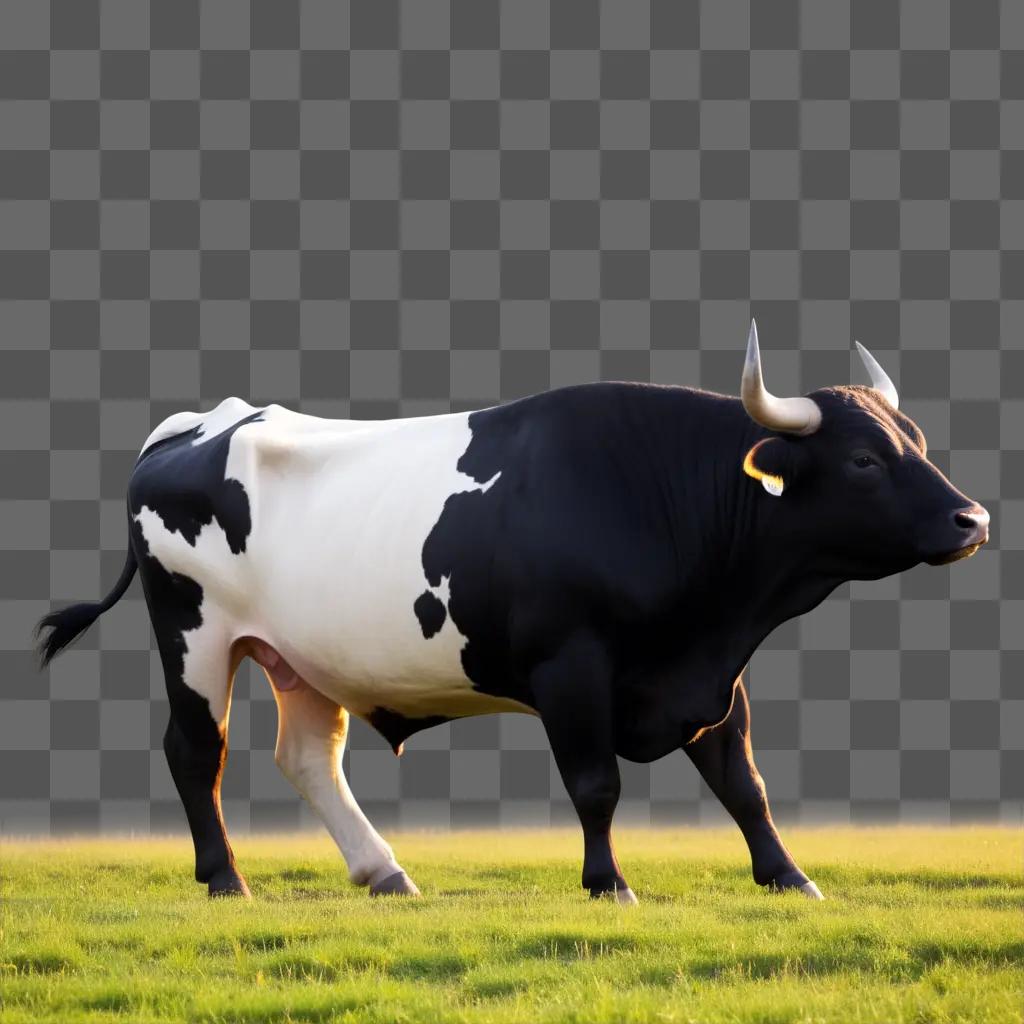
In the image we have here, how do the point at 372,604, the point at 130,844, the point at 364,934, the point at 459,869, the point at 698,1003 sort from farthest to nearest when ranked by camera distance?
the point at 130,844, the point at 459,869, the point at 372,604, the point at 364,934, the point at 698,1003

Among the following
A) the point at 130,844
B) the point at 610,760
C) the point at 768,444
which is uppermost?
the point at 768,444

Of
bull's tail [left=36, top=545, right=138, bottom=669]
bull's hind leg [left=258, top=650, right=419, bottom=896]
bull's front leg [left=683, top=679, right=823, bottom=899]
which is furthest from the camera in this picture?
bull's tail [left=36, top=545, right=138, bottom=669]

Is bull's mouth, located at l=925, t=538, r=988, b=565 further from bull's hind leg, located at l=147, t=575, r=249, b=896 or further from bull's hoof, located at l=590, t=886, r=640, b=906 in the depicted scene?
bull's hind leg, located at l=147, t=575, r=249, b=896

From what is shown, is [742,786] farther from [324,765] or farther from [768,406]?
[324,765]

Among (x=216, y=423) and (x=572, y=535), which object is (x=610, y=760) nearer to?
(x=572, y=535)

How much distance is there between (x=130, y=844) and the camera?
1504 centimetres

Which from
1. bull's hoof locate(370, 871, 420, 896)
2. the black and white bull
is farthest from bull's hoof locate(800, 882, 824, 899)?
bull's hoof locate(370, 871, 420, 896)

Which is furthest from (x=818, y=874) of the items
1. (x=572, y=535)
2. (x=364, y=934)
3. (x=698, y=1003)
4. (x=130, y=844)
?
(x=130, y=844)

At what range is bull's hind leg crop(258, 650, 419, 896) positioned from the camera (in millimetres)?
12152

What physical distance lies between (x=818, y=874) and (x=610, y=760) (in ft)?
7.74

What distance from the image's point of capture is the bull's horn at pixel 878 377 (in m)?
11.2

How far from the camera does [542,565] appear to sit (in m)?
10.4

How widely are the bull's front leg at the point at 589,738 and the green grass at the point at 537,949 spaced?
1.06 feet

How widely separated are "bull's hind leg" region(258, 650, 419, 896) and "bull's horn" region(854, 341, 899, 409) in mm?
4281
